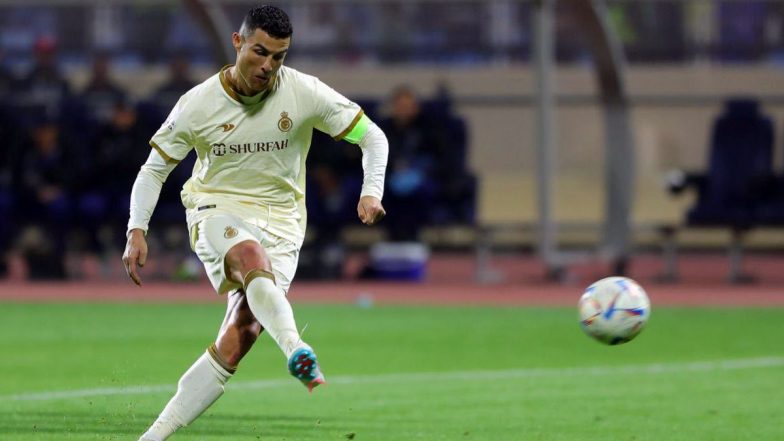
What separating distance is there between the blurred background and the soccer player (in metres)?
10.5

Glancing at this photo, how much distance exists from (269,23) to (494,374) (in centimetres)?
525

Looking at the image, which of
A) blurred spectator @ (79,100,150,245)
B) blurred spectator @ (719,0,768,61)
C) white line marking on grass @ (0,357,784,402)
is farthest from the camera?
blurred spectator @ (719,0,768,61)

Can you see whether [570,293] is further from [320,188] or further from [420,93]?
[420,93]

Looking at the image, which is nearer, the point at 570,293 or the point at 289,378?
the point at 289,378

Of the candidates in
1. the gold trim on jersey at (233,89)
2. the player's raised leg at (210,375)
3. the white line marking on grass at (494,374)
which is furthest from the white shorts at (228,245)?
the white line marking on grass at (494,374)

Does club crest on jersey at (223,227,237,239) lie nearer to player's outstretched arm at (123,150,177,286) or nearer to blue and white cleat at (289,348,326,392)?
player's outstretched arm at (123,150,177,286)

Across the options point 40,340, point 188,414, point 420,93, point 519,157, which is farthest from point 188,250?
point 188,414

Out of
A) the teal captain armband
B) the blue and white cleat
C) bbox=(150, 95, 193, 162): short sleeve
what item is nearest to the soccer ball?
the teal captain armband

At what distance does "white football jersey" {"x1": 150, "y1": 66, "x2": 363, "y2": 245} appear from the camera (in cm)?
725

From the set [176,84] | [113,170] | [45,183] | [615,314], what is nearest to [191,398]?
[615,314]

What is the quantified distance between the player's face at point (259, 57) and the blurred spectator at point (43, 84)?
14.6 m

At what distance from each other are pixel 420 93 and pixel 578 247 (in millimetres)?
5258

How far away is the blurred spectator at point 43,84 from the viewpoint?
21.6 metres

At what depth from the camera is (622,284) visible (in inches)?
322
